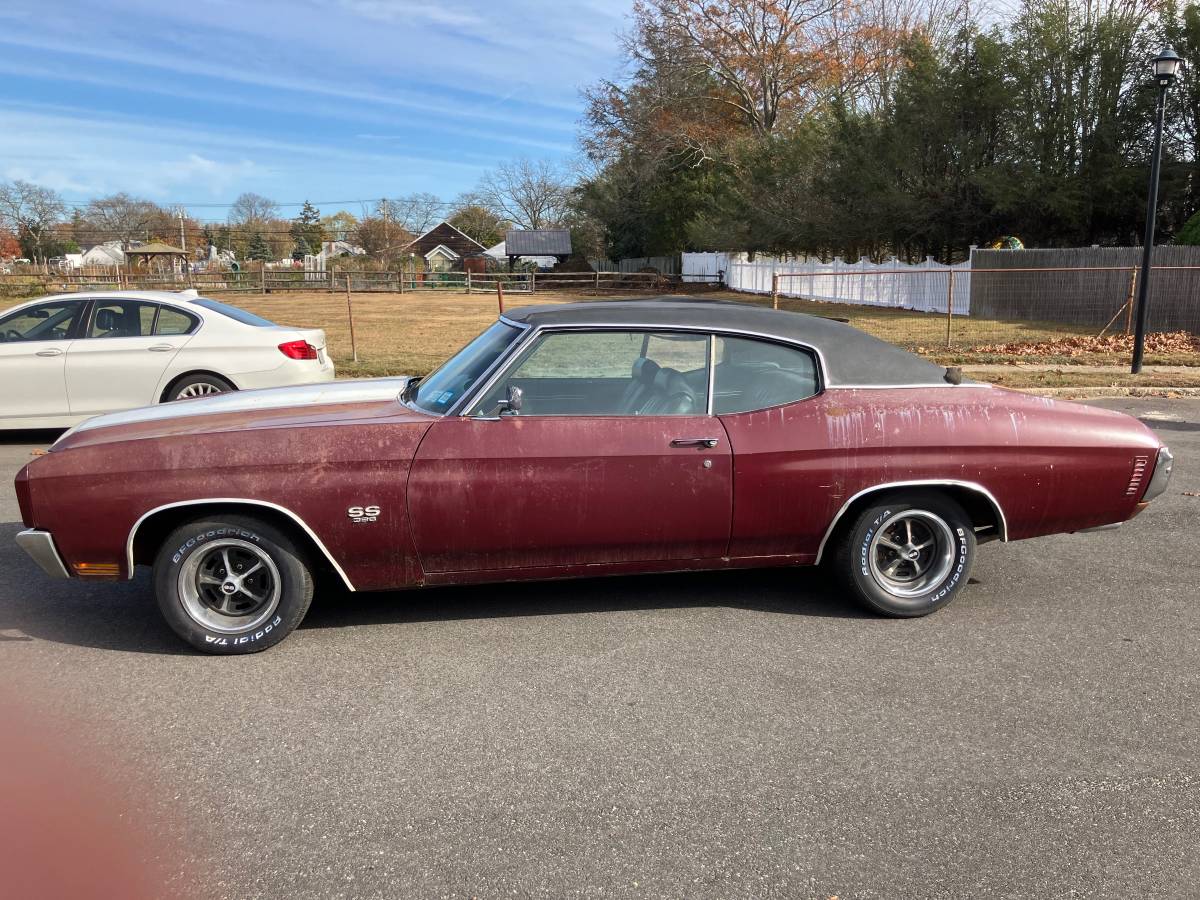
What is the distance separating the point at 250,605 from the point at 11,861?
63.5 inches

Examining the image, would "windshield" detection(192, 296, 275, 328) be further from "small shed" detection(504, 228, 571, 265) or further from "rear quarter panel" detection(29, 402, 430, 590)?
"small shed" detection(504, 228, 571, 265)

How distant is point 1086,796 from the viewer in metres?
3.15

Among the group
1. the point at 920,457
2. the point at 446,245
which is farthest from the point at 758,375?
the point at 446,245

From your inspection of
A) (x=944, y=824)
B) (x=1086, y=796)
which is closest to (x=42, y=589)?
(x=944, y=824)

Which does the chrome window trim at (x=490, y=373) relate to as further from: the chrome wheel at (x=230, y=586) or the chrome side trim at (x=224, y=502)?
the chrome wheel at (x=230, y=586)

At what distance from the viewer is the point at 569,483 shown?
4270 millimetres

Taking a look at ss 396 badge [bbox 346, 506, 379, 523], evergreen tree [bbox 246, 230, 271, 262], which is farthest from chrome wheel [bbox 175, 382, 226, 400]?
evergreen tree [bbox 246, 230, 271, 262]

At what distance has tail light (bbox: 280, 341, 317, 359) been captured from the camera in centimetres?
955

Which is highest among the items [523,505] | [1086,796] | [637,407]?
[637,407]

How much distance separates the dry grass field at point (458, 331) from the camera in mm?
15398

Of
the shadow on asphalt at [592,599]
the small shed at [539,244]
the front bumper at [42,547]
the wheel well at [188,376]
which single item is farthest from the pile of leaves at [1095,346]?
the small shed at [539,244]

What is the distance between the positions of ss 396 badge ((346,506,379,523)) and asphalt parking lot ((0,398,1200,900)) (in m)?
0.61

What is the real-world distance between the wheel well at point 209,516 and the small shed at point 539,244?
74.0 meters

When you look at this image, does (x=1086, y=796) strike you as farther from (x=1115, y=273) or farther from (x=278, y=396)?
(x=1115, y=273)
